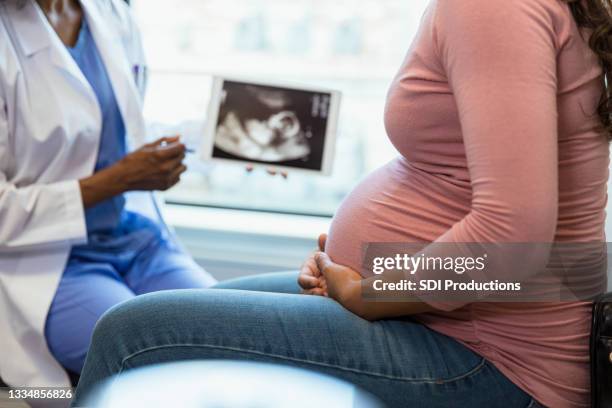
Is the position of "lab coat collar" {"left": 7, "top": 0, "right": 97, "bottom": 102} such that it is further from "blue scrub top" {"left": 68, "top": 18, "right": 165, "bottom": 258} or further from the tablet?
the tablet

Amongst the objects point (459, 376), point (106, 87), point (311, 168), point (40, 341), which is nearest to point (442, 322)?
point (459, 376)

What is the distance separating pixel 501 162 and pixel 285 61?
129cm

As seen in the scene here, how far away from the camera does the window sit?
1888mm

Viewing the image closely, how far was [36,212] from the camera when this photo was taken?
1.30 meters

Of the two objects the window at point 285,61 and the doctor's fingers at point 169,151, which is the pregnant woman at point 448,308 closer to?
the doctor's fingers at point 169,151

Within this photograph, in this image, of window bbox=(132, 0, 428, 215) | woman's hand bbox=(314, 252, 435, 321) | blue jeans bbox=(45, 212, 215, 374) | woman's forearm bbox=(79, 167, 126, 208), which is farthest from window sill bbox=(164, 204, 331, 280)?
woman's hand bbox=(314, 252, 435, 321)

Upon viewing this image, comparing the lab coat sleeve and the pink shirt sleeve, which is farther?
the lab coat sleeve

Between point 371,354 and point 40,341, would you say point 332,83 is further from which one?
point 371,354

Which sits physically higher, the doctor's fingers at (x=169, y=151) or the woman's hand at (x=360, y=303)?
the doctor's fingers at (x=169, y=151)

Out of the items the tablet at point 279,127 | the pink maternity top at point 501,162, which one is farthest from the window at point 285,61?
the pink maternity top at point 501,162

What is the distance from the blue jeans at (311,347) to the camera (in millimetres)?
832

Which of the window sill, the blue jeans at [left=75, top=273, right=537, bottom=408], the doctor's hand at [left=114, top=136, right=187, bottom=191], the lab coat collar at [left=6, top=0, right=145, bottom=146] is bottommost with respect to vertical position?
the window sill

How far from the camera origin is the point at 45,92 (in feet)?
4.38

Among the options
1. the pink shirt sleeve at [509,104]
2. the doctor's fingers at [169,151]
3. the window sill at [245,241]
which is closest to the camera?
the pink shirt sleeve at [509,104]
